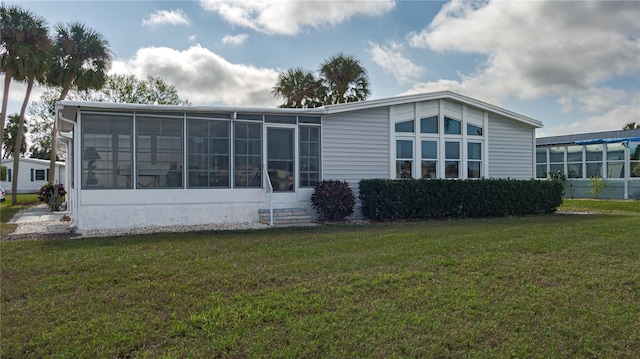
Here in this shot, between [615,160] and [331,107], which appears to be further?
[615,160]

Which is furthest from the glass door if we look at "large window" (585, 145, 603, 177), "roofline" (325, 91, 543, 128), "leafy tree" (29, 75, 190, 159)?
"leafy tree" (29, 75, 190, 159)

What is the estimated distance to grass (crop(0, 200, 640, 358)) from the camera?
11.5 ft

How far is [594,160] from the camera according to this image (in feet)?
69.2

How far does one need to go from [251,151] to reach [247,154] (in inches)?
5.0

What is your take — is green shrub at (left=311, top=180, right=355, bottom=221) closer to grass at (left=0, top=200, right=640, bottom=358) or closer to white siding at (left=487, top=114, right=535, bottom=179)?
grass at (left=0, top=200, right=640, bottom=358)

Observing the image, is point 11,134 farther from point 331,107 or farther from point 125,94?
point 331,107

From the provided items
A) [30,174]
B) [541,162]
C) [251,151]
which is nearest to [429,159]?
[251,151]

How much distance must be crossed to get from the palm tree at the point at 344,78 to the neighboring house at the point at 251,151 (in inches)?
387

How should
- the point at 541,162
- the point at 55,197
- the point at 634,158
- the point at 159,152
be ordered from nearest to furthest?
the point at 159,152, the point at 55,197, the point at 634,158, the point at 541,162

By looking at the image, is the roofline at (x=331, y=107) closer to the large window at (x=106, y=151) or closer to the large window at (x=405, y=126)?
the large window at (x=106, y=151)

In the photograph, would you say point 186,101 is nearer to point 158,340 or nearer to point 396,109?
point 396,109

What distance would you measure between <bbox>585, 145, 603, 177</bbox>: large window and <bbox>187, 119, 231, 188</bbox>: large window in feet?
60.5

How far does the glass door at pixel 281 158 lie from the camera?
11242 mm

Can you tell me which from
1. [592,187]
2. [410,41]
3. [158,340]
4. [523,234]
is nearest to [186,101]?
[410,41]
